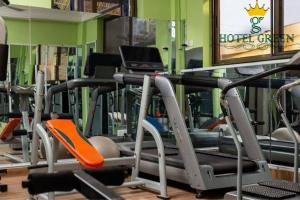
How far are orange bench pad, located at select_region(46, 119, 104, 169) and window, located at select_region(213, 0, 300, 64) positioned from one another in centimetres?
340

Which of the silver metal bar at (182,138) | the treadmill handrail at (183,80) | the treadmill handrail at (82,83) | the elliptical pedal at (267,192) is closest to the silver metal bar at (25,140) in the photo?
the treadmill handrail at (82,83)

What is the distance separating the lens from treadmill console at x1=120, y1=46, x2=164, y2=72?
3807mm

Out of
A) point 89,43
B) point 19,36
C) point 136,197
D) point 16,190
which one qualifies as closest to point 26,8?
point 19,36

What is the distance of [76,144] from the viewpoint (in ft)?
6.49

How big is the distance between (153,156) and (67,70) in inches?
95.1

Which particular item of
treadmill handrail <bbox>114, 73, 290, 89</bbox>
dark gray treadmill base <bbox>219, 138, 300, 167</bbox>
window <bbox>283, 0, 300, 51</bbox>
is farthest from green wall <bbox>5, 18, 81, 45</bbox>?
dark gray treadmill base <bbox>219, 138, 300, 167</bbox>

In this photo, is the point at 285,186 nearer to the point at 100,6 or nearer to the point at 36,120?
the point at 36,120

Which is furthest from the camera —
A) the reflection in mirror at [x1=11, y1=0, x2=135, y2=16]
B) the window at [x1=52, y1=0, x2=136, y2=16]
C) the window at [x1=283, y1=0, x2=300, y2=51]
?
the window at [x1=52, y1=0, x2=136, y2=16]

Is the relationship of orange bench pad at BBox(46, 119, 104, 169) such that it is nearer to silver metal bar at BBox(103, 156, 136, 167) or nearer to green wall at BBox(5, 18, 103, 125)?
silver metal bar at BBox(103, 156, 136, 167)

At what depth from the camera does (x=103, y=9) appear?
641 centimetres

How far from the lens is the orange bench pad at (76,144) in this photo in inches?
65.2

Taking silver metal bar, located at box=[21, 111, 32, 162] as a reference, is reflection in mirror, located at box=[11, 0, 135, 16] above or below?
above

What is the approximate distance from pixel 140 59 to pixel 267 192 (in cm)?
184

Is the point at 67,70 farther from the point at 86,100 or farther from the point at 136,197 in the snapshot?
the point at 136,197
